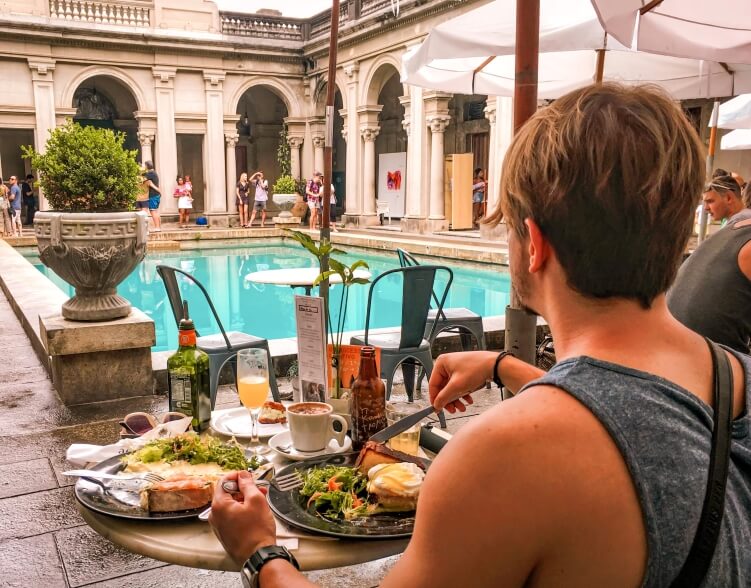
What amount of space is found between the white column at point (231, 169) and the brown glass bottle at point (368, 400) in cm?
1933

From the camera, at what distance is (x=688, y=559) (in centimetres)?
77

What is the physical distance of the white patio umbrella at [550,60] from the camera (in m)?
3.64

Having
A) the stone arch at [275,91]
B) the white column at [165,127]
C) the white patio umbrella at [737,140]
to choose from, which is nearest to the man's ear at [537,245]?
the white patio umbrella at [737,140]

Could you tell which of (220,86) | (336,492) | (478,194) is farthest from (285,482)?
(220,86)

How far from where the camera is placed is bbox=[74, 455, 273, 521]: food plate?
1.29 meters

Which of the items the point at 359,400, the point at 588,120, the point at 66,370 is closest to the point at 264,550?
the point at 359,400

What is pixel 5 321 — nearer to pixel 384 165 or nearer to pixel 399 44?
pixel 399 44

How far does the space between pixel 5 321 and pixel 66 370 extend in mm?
2836

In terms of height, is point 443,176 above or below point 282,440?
above

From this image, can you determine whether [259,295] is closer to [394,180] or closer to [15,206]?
[15,206]

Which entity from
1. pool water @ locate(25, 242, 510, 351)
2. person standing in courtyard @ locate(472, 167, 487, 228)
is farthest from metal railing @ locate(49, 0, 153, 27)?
person standing in courtyard @ locate(472, 167, 487, 228)

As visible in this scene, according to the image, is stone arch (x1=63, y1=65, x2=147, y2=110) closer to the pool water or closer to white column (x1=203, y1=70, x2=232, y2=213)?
white column (x1=203, y1=70, x2=232, y2=213)

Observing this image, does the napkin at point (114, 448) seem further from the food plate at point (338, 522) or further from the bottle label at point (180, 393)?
the food plate at point (338, 522)

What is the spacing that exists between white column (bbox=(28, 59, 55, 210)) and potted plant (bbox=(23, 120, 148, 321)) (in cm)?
1496
